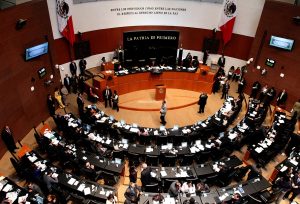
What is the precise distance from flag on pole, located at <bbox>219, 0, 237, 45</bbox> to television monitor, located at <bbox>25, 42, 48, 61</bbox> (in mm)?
11954

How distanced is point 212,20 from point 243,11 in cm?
217

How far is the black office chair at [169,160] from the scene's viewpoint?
486 inches

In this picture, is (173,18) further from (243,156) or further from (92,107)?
(243,156)

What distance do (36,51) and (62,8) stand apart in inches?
146

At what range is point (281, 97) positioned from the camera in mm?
Result: 17234

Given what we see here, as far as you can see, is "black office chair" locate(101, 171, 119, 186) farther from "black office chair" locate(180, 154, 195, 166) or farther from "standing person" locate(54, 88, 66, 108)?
"standing person" locate(54, 88, 66, 108)

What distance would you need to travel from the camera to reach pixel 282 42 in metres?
16.7

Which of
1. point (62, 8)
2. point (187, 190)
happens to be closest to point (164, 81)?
point (62, 8)

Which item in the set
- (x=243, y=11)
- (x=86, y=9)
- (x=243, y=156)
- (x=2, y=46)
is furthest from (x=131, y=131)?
(x=243, y=11)

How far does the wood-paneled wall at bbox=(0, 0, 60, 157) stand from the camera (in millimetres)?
12453

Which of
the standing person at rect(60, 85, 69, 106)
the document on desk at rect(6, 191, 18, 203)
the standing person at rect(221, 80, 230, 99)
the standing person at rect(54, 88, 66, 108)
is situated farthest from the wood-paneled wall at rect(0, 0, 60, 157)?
the standing person at rect(221, 80, 230, 99)

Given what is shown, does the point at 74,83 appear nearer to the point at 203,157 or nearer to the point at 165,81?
the point at 165,81

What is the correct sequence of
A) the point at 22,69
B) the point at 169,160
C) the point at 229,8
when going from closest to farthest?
the point at 169,160
the point at 22,69
the point at 229,8

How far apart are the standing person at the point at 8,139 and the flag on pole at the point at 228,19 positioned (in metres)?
15.1
